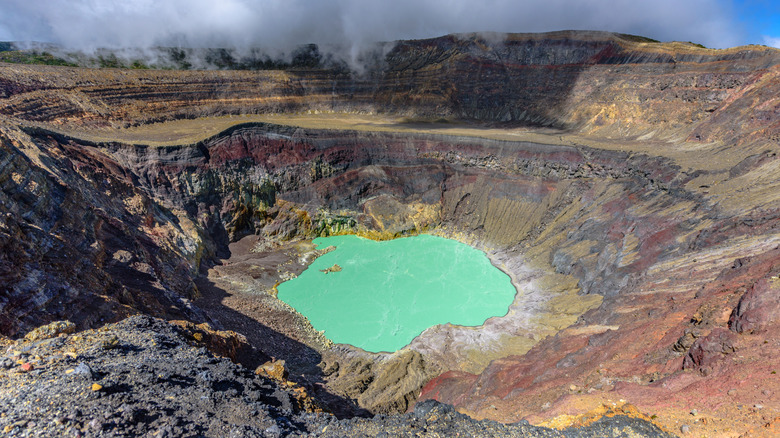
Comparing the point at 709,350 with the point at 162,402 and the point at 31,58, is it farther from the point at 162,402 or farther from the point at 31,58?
the point at 31,58

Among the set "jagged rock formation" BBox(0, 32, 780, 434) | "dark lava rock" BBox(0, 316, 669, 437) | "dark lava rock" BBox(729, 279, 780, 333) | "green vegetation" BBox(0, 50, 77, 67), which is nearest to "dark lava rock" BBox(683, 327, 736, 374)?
"jagged rock formation" BBox(0, 32, 780, 434)

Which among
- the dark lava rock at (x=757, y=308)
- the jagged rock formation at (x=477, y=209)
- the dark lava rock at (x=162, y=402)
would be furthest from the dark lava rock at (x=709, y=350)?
→ the dark lava rock at (x=162, y=402)

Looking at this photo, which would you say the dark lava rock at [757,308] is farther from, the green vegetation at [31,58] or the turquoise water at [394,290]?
the green vegetation at [31,58]

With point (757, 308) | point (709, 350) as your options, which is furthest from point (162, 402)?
point (757, 308)

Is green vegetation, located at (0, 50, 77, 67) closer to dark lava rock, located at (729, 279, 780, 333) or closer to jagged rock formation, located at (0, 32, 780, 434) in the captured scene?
jagged rock formation, located at (0, 32, 780, 434)

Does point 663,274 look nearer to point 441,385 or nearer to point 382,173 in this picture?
point 441,385

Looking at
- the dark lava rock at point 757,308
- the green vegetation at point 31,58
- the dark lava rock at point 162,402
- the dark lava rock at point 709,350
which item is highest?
the green vegetation at point 31,58

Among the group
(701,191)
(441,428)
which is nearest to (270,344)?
(441,428)
